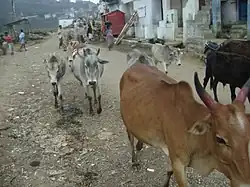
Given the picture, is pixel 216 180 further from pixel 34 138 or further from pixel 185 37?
pixel 185 37

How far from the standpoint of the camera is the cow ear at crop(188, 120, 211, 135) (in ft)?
9.86

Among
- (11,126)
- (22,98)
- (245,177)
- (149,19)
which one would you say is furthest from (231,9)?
(245,177)

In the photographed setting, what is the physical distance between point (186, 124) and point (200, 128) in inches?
16.5

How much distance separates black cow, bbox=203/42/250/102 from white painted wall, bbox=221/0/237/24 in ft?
31.7

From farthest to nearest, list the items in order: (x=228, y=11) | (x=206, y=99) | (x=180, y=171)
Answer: (x=228, y=11), (x=180, y=171), (x=206, y=99)

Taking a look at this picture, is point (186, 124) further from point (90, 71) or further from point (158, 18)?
point (158, 18)

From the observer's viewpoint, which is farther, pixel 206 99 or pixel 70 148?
pixel 70 148

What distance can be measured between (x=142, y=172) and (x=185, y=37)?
11.7 m

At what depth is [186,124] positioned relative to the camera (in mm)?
3465

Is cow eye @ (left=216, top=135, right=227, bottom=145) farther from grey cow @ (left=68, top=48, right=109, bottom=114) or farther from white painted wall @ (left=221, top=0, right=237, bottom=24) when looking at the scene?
white painted wall @ (left=221, top=0, right=237, bottom=24)

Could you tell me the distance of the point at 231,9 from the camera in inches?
656

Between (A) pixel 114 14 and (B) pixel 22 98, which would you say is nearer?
(B) pixel 22 98

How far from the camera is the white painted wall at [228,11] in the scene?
16531 millimetres

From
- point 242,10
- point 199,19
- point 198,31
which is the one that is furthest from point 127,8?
point 198,31
